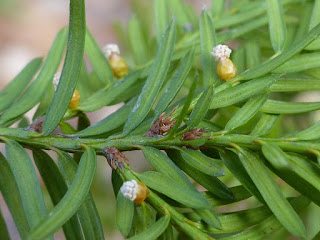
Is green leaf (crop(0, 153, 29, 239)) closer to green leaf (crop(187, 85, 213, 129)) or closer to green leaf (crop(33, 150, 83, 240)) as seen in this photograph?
green leaf (crop(33, 150, 83, 240))

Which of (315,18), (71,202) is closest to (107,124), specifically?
(71,202)

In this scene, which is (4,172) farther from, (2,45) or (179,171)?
(2,45)

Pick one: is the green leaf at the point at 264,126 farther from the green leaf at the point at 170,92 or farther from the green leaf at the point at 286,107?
the green leaf at the point at 170,92

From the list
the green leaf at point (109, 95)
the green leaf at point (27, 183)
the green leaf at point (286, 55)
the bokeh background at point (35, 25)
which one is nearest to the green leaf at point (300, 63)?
the green leaf at point (286, 55)

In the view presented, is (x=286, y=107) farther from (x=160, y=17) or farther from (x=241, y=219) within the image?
(x=160, y=17)

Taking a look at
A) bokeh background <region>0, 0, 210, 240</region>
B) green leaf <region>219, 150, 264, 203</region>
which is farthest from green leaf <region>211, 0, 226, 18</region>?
bokeh background <region>0, 0, 210, 240</region>

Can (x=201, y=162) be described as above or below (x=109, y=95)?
below
